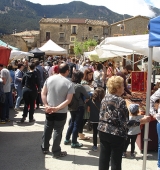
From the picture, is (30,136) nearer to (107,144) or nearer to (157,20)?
(107,144)

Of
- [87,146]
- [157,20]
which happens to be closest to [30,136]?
[87,146]

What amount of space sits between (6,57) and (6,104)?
191 centimetres

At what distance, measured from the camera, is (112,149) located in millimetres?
2951

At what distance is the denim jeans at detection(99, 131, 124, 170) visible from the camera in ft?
9.50

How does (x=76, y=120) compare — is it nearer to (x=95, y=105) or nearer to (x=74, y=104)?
(x=74, y=104)

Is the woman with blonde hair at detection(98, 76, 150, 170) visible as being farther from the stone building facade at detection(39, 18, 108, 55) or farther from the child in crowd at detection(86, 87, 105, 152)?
the stone building facade at detection(39, 18, 108, 55)

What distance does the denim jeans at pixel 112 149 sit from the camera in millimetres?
2896

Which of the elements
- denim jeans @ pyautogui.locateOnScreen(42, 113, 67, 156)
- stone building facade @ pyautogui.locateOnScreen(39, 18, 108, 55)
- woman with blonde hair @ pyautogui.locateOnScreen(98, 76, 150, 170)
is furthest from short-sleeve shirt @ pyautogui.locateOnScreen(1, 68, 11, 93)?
stone building facade @ pyautogui.locateOnScreen(39, 18, 108, 55)

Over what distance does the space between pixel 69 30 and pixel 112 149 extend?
5865 centimetres

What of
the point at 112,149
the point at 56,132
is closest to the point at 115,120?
the point at 112,149

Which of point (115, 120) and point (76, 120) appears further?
point (76, 120)

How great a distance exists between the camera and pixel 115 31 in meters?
57.6

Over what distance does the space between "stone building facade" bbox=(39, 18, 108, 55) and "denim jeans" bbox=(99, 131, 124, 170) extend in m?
57.5

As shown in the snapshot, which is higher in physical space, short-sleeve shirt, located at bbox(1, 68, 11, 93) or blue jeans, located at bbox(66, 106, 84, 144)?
short-sleeve shirt, located at bbox(1, 68, 11, 93)
